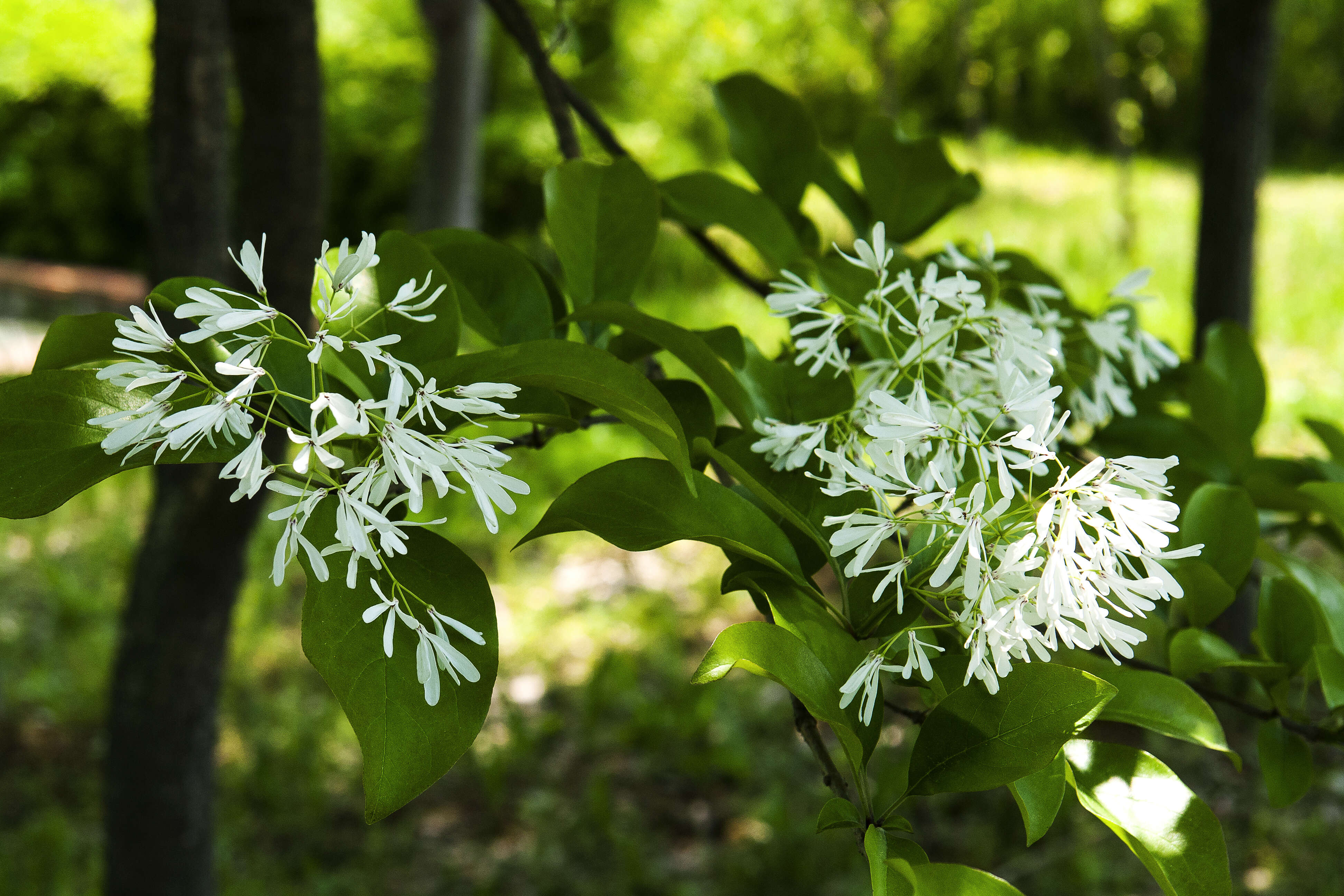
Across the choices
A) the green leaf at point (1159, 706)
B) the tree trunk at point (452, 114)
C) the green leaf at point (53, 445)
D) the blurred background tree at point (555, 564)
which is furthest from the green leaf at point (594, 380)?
the tree trunk at point (452, 114)

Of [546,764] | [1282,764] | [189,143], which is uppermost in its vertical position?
[189,143]

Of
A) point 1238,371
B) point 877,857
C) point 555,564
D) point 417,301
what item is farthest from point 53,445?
point 555,564

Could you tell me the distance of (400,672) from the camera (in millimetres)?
443

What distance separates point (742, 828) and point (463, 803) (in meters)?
0.64

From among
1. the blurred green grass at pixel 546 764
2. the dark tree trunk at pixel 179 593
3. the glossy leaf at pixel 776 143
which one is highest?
the glossy leaf at pixel 776 143

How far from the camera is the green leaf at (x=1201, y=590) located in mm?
570

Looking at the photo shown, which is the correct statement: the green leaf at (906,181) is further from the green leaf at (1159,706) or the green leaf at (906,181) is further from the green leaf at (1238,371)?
the green leaf at (1159,706)

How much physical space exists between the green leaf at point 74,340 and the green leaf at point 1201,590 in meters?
0.57

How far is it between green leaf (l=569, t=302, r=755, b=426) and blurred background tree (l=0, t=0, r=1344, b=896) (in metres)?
0.40

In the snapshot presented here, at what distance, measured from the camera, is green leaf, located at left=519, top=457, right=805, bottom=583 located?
Answer: 0.48 m

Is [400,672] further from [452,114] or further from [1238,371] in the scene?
[452,114]

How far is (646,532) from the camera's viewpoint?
0.49 meters

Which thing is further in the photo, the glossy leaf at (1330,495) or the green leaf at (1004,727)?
the glossy leaf at (1330,495)

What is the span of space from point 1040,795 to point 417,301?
0.38 m
